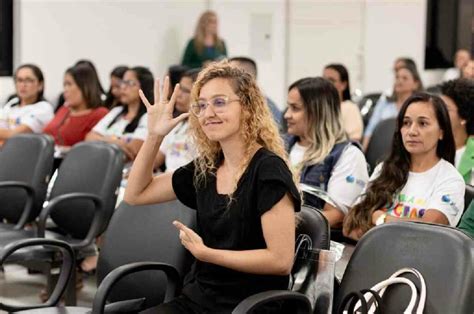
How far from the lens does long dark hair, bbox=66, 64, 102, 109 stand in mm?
6039

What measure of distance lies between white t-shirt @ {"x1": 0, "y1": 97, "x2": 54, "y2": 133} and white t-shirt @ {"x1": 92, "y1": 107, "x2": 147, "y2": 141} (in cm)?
51

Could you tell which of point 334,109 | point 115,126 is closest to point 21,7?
point 115,126

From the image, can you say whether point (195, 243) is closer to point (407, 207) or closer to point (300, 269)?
point (300, 269)

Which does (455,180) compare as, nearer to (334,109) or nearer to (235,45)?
(334,109)

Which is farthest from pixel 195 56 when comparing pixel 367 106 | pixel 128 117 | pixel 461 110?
pixel 461 110

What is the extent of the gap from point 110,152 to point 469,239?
7.33 feet

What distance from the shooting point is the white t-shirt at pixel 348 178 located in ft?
12.8

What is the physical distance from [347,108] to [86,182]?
2255 millimetres

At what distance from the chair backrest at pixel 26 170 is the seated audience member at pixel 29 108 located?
4.61ft

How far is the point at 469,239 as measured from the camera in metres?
2.51

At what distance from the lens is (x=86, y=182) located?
174 inches

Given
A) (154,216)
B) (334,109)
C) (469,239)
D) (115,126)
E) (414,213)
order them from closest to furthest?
(469,239) < (154,216) < (414,213) < (334,109) < (115,126)

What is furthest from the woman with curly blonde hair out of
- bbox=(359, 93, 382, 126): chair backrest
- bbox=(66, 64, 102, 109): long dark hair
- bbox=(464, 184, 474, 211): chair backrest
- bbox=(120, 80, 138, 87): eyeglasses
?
bbox=(359, 93, 382, 126): chair backrest

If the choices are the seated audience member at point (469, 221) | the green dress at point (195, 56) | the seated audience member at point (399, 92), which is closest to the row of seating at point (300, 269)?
the seated audience member at point (469, 221)
